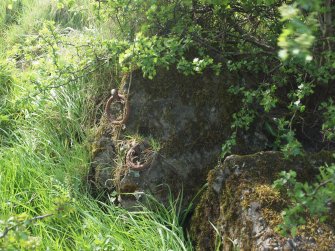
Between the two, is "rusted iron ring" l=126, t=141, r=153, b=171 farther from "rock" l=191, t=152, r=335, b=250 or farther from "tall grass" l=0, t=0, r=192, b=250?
"rock" l=191, t=152, r=335, b=250

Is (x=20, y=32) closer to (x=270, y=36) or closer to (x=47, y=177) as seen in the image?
(x=47, y=177)

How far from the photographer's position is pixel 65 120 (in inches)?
136

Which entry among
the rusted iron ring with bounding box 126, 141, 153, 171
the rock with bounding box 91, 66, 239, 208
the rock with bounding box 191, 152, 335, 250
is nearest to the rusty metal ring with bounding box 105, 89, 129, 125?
the rock with bounding box 91, 66, 239, 208

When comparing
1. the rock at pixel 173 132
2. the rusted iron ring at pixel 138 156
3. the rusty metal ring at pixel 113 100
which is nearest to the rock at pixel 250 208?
the rock at pixel 173 132

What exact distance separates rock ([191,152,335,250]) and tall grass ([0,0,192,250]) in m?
0.21

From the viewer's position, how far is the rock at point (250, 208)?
200cm

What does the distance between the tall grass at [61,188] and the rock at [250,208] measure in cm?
21

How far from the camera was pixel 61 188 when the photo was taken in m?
2.95

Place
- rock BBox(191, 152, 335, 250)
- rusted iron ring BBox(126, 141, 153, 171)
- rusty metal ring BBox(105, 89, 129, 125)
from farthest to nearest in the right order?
rusty metal ring BBox(105, 89, 129, 125) → rusted iron ring BBox(126, 141, 153, 171) → rock BBox(191, 152, 335, 250)

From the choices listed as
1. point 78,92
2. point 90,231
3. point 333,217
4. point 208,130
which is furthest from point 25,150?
point 333,217

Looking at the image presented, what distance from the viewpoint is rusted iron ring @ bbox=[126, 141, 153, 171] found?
9.27 ft

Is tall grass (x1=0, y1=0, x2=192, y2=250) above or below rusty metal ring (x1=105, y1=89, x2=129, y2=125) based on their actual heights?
below

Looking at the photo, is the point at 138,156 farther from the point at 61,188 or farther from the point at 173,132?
the point at 61,188

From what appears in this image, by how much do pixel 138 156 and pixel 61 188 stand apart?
1.80ft
